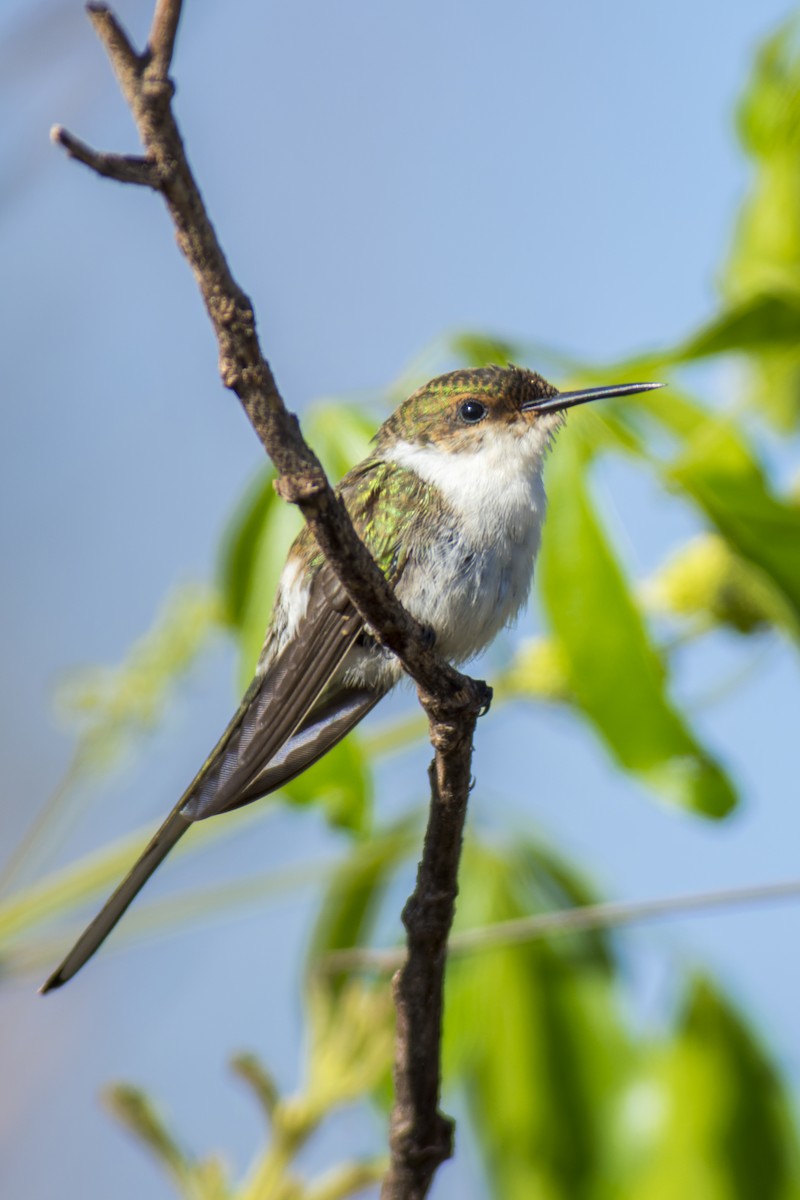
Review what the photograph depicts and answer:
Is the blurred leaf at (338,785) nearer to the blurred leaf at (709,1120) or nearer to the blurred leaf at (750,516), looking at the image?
the blurred leaf at (750,516)

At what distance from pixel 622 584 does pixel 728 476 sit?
0.27 meters

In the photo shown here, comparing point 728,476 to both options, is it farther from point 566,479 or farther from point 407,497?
point 407,497

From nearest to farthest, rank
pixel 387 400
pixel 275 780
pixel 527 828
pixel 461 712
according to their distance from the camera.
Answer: pixel 461 712 < pixel 275 780 < pixel 387 400 < pixel 527 828

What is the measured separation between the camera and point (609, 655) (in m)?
2.46

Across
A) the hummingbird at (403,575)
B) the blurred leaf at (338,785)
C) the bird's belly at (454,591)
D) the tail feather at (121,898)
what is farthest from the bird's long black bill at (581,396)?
the tail feather at (121,898)

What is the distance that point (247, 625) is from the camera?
2.73 meters

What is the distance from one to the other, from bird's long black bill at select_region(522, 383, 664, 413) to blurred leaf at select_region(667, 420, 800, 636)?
15 centimetres

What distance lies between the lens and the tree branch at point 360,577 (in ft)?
4.07

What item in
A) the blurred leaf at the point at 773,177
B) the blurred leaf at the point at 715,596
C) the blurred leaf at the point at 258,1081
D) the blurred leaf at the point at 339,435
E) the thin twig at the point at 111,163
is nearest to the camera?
the thin twig at the point at 111,163

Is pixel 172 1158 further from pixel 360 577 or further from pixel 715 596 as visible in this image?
pixel 715 596

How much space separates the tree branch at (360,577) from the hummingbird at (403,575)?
0.23 metres

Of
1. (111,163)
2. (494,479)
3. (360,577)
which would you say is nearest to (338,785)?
(494,479)

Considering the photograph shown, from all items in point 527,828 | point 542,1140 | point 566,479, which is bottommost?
point 542,1140

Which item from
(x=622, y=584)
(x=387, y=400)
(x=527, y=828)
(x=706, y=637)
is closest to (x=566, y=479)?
(x=622, y=584)
